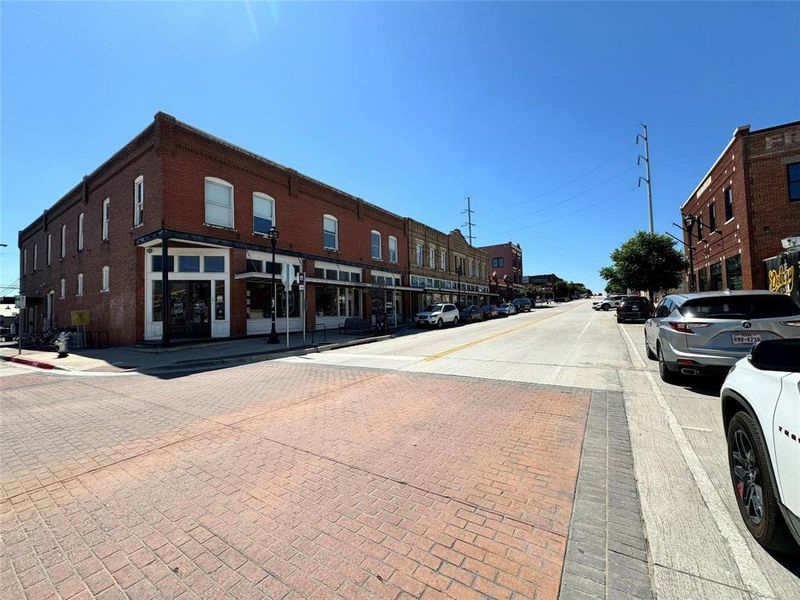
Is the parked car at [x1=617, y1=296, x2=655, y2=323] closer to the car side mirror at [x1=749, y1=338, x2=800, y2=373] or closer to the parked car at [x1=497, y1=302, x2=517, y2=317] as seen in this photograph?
the parked car at [x1=497, y1=302, x2=517, y2=317]

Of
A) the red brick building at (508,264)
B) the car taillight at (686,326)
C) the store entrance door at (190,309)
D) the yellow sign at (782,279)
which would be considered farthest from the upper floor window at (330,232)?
the red brick building at (508,264)

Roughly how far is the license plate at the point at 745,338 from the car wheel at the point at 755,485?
3979 millimetres

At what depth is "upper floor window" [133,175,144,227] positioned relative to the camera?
56.6 ft

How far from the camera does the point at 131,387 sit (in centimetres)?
844

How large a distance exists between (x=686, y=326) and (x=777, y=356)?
14.5 feet

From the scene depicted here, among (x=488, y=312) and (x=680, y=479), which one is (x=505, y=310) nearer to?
(x=488, y=312)

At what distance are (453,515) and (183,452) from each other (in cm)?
338

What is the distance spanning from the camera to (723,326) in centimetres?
593

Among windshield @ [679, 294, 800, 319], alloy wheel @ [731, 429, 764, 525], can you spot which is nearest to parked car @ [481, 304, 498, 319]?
windshield @ [679, 294, 800, 319]

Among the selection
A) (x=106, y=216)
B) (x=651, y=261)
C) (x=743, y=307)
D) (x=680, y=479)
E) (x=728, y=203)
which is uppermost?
(x=106, y=216)

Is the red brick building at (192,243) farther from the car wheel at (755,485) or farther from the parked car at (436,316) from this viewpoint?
the car wheel at (755,485)

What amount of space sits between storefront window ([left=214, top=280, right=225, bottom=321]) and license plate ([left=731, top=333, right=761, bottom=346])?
1826 cm

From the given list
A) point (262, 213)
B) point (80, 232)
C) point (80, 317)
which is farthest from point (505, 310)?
point (80, 232)

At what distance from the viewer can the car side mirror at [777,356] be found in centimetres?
240
